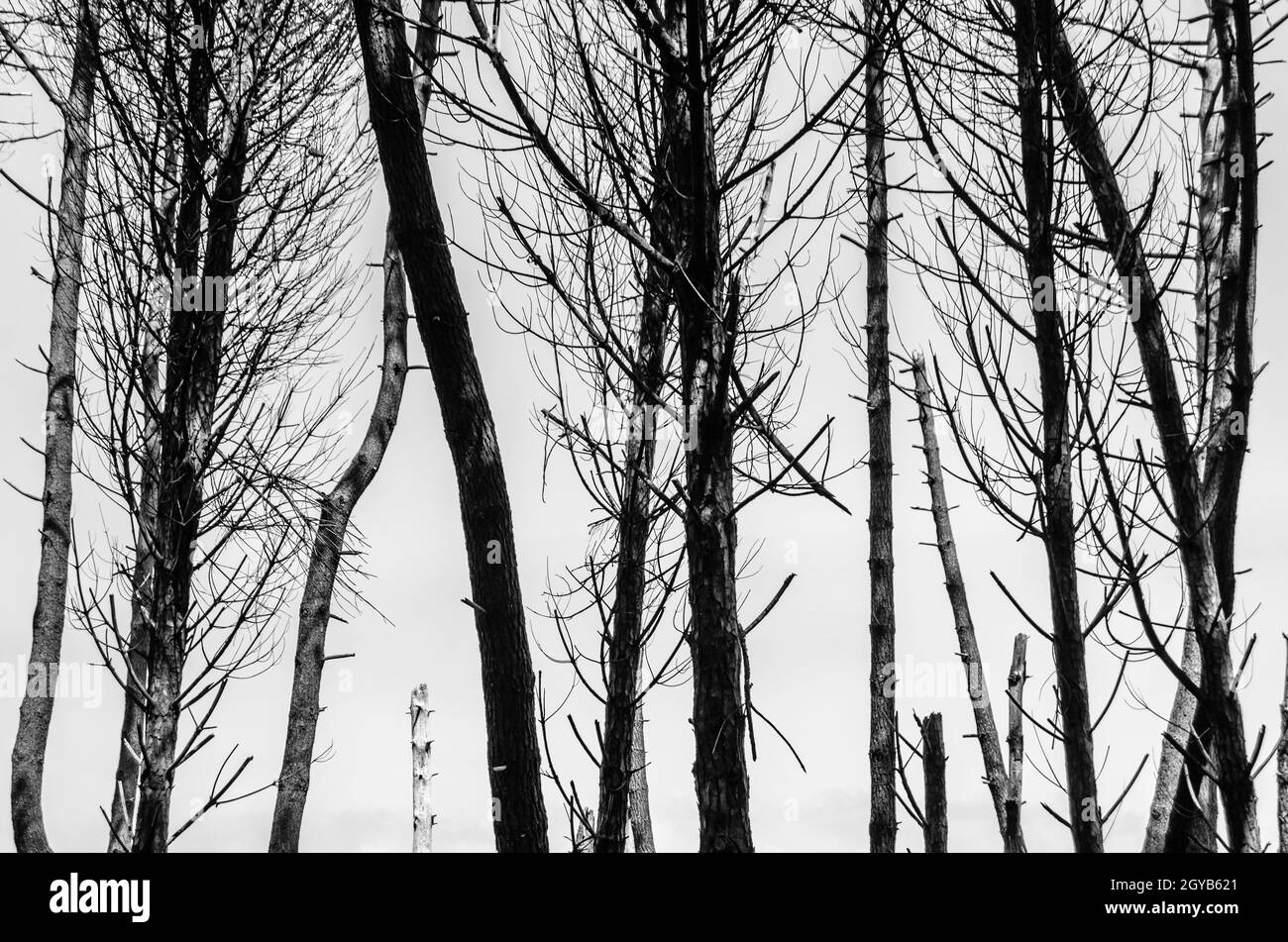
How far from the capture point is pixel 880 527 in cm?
820

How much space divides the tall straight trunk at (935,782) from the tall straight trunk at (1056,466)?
1728mm

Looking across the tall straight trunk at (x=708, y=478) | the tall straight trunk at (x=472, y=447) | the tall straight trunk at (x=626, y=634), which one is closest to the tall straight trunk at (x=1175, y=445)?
the tall straight trunk at (x=708, y=478)

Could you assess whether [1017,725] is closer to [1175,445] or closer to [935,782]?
[935,782]

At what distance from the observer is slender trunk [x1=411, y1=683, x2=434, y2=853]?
37.9ft

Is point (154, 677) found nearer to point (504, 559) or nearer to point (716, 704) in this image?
point (504, 559)

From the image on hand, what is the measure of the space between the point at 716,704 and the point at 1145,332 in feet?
7.53

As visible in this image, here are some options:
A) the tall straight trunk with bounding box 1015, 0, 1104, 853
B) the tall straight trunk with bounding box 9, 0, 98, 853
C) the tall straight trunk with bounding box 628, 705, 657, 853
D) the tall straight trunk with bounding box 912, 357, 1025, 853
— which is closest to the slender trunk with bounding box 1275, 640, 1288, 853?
the tall straight trunk with bounding box 1015, 0, 1104, 853

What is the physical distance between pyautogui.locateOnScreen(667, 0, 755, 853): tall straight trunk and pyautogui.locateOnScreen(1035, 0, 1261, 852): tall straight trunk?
1435mm

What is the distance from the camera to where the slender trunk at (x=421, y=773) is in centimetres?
1155

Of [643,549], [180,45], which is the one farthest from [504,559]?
[180,45]

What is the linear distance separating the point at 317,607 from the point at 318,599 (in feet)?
0.22

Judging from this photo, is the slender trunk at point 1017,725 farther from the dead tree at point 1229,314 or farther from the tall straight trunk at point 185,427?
the tall straight trunk at point 185,427
